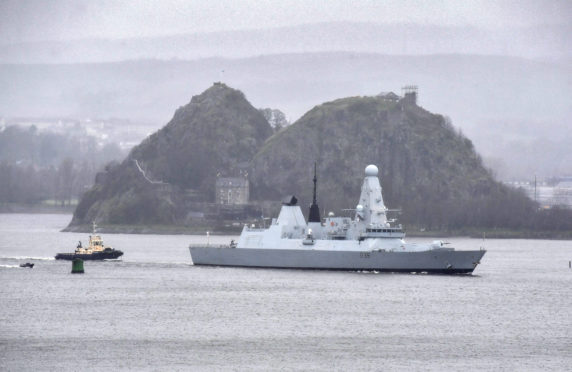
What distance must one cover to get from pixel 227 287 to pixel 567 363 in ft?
119

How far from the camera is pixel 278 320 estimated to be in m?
69.0

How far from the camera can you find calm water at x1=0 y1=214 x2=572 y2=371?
5575 cm

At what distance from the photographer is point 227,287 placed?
286ft

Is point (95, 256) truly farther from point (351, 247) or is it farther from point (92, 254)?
point (351, 247)

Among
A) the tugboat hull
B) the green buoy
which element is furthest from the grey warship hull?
the tugboat hull

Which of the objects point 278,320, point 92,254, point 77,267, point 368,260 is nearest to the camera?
point 278,320

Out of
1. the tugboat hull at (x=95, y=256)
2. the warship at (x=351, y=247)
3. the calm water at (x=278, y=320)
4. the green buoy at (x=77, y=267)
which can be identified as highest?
the warship at (x=351, y=247)

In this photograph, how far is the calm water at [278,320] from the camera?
55.8m

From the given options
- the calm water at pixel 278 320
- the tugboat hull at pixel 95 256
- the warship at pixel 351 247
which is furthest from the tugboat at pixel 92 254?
the warship at pixel 351 247

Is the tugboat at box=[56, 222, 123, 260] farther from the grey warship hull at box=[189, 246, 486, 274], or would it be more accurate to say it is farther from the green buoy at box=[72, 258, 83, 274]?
the grey warship hull at box=[189, 246, 486, 274]

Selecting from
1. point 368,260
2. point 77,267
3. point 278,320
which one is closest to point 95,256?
point 77,267

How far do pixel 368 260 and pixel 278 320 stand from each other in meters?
25.4

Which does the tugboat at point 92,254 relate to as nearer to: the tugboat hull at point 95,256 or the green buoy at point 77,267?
the tugboat hull at point 95,256

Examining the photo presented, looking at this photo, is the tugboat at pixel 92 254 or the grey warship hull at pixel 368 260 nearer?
the grey warship hull at pixel 368 260
